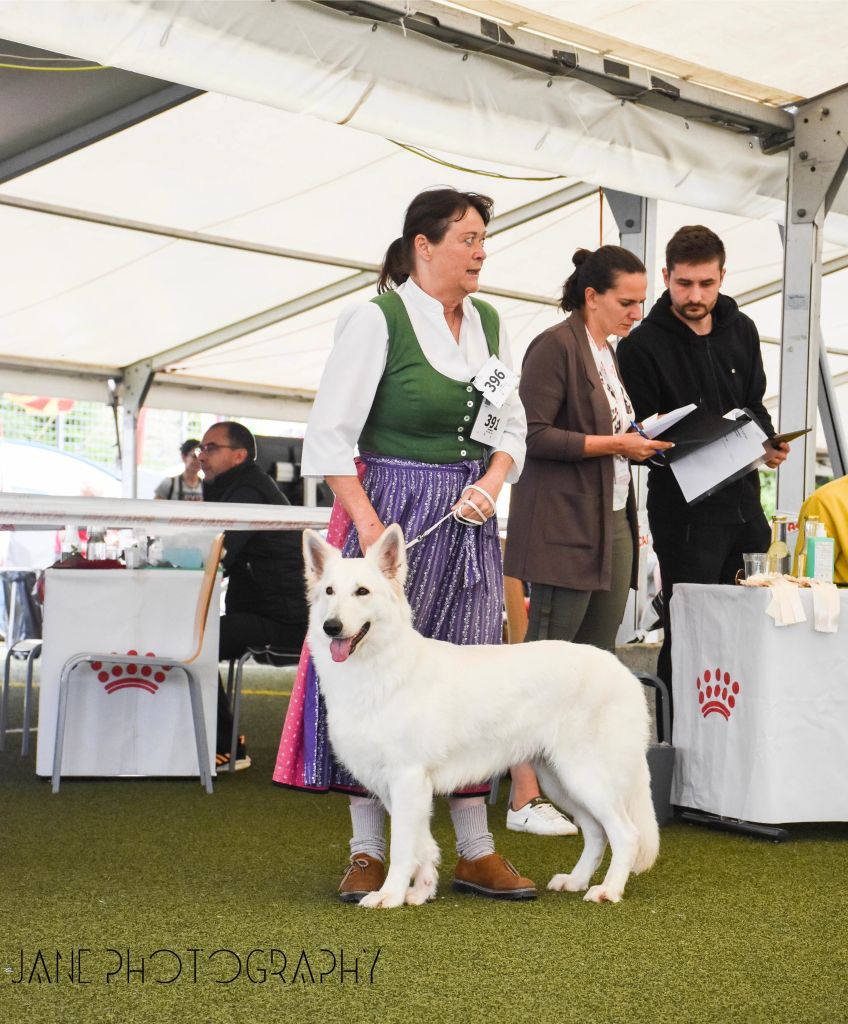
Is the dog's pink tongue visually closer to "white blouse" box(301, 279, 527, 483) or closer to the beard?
"white blouse" box(301, 279, 527, 483)

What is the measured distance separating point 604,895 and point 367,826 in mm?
551

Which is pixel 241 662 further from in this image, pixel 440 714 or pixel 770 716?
pixel 440 714

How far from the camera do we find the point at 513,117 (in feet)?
15.2

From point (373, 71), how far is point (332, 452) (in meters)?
2.01

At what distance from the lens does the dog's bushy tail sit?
2.84 m

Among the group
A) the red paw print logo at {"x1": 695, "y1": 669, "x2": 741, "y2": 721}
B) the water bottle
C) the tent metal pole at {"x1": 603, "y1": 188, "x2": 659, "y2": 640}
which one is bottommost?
the red paw print logo at {"x1": 695, "y1": 669, "x2": 741, "y2": 721}

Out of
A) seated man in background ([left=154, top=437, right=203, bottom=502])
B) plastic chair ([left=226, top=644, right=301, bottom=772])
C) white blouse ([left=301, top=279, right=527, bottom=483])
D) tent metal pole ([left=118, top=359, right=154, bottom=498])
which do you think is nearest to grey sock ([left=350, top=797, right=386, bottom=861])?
white blouse ([left=301, top=279, right=527, bottom=483])

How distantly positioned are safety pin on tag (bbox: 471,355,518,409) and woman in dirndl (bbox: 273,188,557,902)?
2 centimetres

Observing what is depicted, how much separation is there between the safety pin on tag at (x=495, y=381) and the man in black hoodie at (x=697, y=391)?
1289 mm

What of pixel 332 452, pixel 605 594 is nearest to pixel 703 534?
pixel 605 594

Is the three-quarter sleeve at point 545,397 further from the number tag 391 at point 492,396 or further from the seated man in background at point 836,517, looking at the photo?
the seated man in background at point 836,517

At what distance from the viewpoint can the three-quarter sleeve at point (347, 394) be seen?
271 centimetres

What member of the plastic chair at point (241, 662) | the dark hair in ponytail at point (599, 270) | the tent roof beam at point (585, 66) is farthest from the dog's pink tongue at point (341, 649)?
the tent roof beam at point (585, 66)

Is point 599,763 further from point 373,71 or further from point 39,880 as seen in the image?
point 373,71
